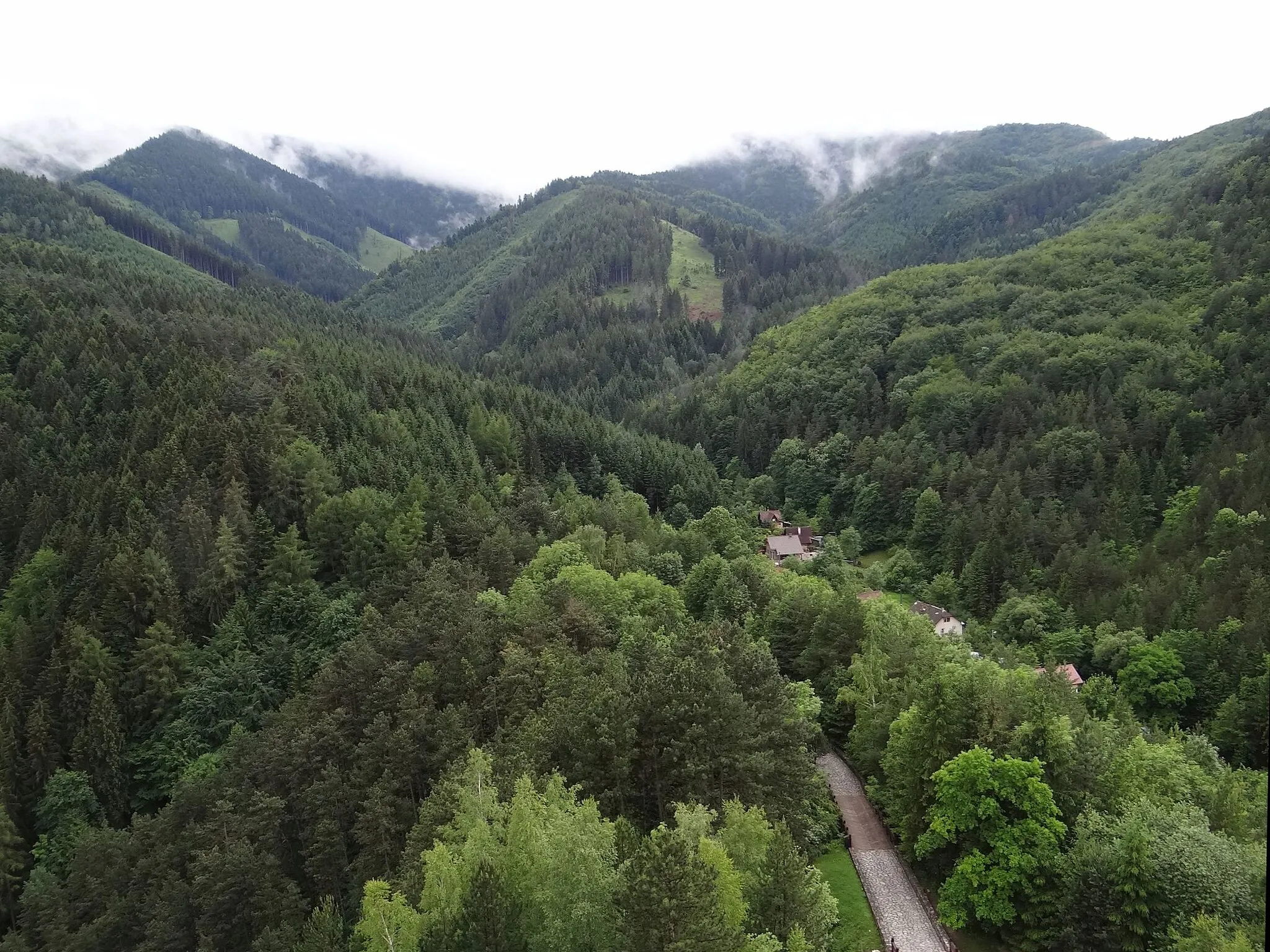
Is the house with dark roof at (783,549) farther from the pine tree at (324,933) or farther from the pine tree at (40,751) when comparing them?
the pine tree at (40,751)

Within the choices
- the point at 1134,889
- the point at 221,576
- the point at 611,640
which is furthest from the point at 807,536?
the point at 1134,889

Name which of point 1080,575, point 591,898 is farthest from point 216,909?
point 1080,575

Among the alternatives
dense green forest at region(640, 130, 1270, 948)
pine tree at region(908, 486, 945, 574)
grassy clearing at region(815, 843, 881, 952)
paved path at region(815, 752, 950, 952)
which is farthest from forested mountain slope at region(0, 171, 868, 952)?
pine tree at region(908, 486, 945, 574)

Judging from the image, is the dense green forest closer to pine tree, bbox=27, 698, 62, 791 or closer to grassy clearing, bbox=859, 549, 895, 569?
grassy clearing, bbox=859, 549, 895, 569

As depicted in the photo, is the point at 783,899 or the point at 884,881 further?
the point at 884,881

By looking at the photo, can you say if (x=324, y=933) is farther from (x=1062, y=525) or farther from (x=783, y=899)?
(x=1062, y=525)

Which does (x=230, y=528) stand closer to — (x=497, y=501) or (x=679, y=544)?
(x=497, y=501)
